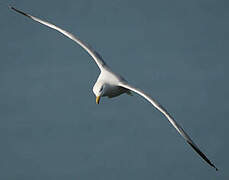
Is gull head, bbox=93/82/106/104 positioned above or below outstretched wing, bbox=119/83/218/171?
above

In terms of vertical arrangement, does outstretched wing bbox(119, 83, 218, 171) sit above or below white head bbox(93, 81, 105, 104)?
below

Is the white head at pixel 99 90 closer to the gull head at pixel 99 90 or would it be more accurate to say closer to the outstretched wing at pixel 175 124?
the gull head at pixel 99 90

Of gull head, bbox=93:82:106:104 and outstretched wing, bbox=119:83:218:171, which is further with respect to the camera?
gull head, bbox=93:82:106:104

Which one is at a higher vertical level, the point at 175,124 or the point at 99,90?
the point at 99,90

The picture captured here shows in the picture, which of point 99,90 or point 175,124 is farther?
point 99,90

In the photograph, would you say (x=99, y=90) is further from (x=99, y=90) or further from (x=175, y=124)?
(x=175, y=124)

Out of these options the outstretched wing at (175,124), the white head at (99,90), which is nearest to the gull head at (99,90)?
the white head at (99,90)

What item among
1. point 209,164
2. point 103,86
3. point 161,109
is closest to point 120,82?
point 103,86

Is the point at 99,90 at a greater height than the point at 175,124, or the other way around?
the point at 99,90

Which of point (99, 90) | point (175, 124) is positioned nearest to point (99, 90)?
point (99, 90)

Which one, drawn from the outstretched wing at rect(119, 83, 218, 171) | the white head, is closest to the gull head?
the white head

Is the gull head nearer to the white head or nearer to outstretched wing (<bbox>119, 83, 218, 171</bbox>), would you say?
the white head

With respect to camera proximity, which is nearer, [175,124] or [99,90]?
[175,124]

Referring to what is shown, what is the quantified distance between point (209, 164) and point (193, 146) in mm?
897
